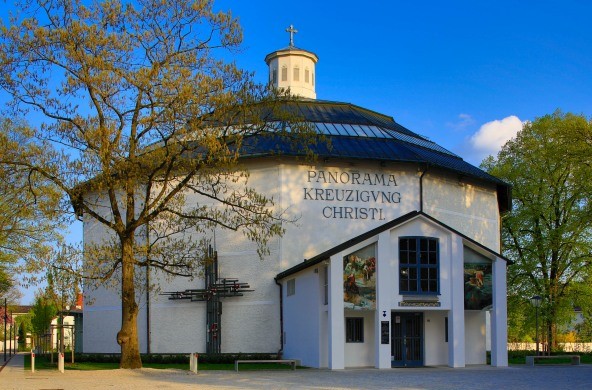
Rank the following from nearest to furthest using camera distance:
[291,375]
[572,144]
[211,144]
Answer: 1. [211,144]
2. [291,375]
3. [572,144]

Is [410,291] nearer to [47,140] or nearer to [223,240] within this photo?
[223,240]

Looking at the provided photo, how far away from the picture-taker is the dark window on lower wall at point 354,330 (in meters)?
31.0

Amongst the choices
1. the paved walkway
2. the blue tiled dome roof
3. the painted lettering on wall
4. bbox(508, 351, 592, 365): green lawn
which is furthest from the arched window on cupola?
the paved walkway

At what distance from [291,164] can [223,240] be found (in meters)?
4.84

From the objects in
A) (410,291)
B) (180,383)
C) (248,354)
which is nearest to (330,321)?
(410,291)

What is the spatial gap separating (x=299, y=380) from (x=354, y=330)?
9.29 meters

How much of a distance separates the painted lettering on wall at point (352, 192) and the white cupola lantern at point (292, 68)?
1164 centimetres

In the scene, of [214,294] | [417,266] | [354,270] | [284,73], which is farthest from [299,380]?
[284,73]

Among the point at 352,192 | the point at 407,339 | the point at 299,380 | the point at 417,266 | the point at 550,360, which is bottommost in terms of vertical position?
the point at 550,360

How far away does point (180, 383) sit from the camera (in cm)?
2086

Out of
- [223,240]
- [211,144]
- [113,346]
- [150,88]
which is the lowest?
[113,346]

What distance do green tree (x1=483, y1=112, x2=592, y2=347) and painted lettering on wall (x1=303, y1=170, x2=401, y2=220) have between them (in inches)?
584

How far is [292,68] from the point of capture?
46.8 meters

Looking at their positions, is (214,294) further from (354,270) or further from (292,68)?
(292,68)
